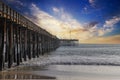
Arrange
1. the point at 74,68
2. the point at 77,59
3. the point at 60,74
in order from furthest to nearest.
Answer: the point at 77,59
the point at 74,68
the point at 60,74

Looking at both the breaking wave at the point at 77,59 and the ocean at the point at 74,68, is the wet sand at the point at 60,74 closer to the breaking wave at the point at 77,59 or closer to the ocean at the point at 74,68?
the ocean at the point at 74,68

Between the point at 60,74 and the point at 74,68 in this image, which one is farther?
the point at 74,68

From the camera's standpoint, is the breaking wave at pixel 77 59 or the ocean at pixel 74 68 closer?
the ocean at pixel 74 68

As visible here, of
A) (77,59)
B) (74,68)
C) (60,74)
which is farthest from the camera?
(77,59)

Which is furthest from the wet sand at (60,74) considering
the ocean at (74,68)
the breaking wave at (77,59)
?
the breaking wave at (77,59)

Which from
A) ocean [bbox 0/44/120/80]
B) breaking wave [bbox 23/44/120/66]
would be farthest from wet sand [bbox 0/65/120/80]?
breaking wave [bbox 23/44/120/66]

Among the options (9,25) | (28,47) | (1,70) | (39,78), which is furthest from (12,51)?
(28,47)

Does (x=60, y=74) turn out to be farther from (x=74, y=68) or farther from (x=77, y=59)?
(x=77, y=59)

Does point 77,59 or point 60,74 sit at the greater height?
point 77,59

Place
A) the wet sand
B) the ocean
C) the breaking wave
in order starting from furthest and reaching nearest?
the breaking wave
the ocean
the wet sand

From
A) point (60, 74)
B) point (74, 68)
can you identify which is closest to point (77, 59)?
point (74, 68)

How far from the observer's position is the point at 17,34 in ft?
76.6

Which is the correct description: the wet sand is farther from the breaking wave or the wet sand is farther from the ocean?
the breaking wave

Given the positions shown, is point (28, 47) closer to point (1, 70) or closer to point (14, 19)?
point (14, 19)
